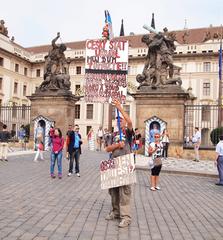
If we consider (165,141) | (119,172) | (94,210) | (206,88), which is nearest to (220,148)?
(94,210)

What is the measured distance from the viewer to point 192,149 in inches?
730

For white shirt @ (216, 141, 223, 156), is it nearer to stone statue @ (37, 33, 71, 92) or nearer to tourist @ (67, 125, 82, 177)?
tourist @ (67, 125, 82, 177)

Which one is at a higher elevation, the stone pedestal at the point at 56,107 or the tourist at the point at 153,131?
the stone pedestal at the point at 56,107

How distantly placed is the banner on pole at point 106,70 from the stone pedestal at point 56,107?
977 cm

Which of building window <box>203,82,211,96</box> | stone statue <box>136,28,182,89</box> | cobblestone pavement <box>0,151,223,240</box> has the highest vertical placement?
building window <box>203,82,211,96</box>

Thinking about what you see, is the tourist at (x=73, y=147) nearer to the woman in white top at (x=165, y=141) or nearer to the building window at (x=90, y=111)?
the woman in white top at (x=165, y=141)

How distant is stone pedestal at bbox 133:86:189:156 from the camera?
1862 centimetres

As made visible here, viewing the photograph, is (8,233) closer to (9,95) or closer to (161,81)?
(161,81)

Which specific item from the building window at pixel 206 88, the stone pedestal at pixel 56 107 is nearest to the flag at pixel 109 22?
the stone pedestal at pixel 56 107

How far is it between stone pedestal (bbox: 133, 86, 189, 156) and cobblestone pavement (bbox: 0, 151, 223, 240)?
7732mm

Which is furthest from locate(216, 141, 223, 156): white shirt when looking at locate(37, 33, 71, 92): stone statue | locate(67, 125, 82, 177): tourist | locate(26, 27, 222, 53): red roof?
locate(26, 27, 222, 53): red roof

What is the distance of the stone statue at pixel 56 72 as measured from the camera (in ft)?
70.8

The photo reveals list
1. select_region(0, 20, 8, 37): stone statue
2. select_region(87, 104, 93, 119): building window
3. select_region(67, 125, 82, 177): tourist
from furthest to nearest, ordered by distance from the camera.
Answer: select_region(87, 104, 93, 119): building window < select_region(0, 20, 8, 37): stone statue < select_region(67, 125, 82, 177): tourist

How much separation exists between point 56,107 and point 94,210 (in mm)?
15070
